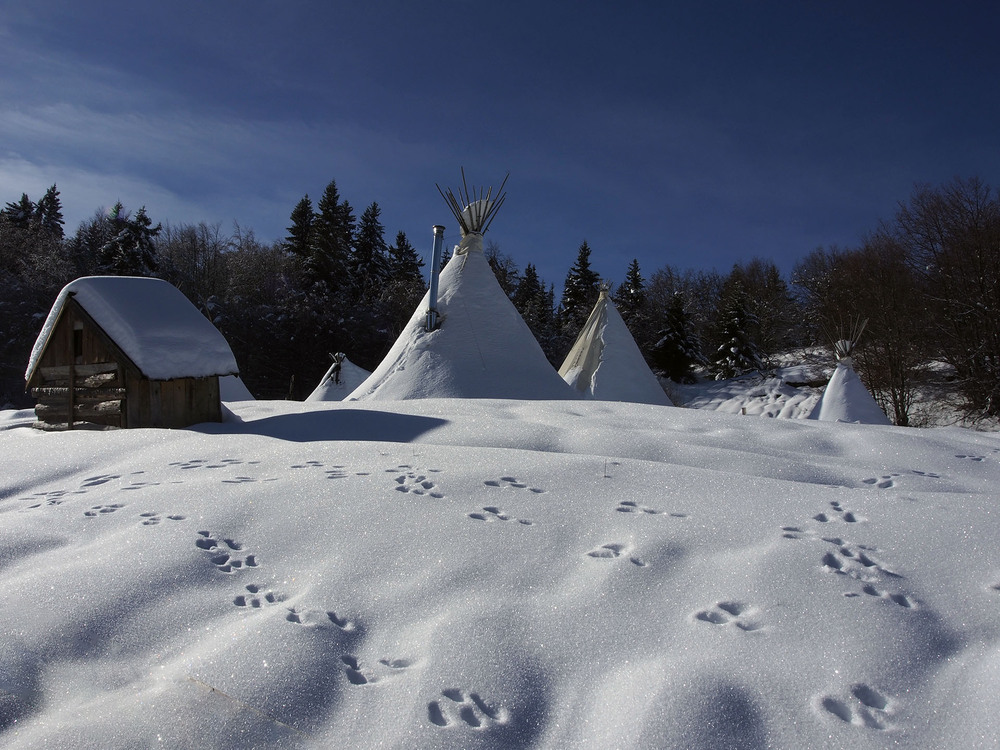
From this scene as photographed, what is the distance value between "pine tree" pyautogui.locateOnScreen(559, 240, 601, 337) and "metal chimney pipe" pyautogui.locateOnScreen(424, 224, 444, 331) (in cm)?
2156

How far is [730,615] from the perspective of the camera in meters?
2.08

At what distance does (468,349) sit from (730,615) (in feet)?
23.9

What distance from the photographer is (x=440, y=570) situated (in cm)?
242

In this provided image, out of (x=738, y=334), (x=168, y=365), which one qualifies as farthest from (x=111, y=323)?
(x=738, y=334)

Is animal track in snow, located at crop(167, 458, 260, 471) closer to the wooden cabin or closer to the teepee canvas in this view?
the wooden cabin

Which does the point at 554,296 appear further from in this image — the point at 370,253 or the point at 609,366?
the point at 609,366

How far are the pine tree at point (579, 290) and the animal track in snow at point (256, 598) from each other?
28672 millimetres

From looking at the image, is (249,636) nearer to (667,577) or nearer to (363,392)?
(667,577)

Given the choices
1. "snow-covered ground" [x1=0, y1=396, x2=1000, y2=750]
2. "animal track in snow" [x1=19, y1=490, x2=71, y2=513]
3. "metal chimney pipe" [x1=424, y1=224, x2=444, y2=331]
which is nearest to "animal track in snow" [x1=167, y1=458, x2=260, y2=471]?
"snow-covered ground" [x1=0, y1=396, x2=1000, y2=750]

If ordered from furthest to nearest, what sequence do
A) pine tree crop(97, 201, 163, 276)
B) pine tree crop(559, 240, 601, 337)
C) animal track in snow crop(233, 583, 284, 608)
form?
pine tree crop(559, 240, 601, 337), pine tree crop(97, 201, 163, 276), animal track in snow crop(233, 583, 284, 608)

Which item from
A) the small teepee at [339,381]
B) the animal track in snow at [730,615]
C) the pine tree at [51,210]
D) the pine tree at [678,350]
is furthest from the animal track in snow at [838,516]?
the pine tree at [51,210]

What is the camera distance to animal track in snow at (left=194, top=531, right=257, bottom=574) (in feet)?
8.24

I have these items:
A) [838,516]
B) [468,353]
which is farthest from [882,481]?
[468,353]

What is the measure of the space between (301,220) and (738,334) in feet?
74.4
